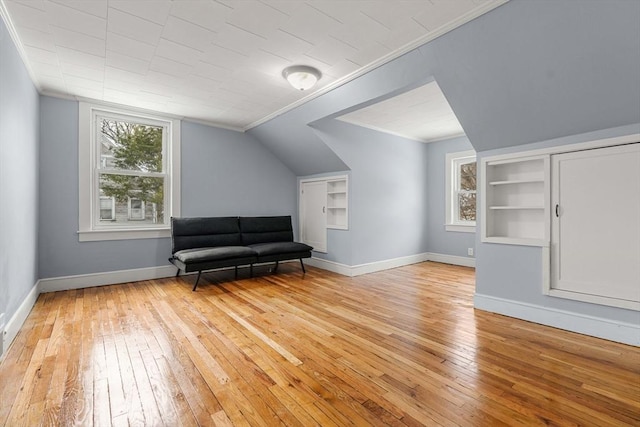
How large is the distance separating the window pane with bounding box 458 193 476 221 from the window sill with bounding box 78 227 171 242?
16.8ft

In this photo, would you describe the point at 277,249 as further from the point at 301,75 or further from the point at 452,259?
the point at 452,259

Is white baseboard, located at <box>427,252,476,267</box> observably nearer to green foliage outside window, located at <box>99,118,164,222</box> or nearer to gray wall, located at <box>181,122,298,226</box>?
gray wall, located at <box>181,122,298,226</box>

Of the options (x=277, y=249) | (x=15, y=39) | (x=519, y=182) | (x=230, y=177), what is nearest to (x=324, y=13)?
(x=519, y=182)

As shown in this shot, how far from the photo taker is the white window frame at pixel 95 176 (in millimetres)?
3871

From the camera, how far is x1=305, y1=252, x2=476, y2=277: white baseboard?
4719 millimetres

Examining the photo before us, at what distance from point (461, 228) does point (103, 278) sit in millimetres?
5784

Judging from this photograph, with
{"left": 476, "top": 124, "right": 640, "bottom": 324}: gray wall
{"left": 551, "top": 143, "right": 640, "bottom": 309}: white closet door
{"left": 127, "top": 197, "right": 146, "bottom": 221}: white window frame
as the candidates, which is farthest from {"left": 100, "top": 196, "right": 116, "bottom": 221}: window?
{"left": 551, "top": 143, "right": 640, "bottom": 309}: white closet door

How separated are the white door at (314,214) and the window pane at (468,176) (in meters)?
2.64

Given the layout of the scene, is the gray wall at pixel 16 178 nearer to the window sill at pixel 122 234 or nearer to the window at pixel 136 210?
the window sill at pixel 122 234

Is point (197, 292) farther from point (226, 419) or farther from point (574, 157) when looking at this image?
point (574, 157)

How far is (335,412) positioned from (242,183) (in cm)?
428

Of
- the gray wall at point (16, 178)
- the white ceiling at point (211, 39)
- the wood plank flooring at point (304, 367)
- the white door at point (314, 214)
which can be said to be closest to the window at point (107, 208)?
the gray wall at point (16, 178)

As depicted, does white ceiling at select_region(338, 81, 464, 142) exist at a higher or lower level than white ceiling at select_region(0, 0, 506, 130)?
lower

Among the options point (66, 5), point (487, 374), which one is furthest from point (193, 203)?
point (487, 374)
